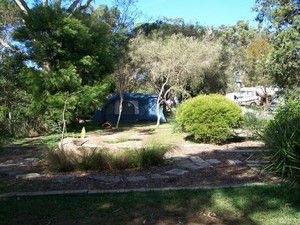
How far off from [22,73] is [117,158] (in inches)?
382

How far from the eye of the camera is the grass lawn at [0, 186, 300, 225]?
3.75 metres

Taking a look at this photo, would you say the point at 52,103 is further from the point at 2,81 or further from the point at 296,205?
the point at 296,205


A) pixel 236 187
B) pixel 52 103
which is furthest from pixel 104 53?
pixel 236 187

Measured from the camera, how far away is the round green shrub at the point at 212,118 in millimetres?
9672

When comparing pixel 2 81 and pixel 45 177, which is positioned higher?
pixel 2 81

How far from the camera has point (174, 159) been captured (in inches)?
292

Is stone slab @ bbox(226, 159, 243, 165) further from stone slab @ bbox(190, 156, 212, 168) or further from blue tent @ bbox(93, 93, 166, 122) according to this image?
blue tent @ bbox(93, 93, 166, 122)

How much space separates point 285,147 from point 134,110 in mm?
19926

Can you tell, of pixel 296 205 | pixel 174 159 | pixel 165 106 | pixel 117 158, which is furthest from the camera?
pixel 165 106

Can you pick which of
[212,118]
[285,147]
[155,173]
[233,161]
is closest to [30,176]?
[155,173]

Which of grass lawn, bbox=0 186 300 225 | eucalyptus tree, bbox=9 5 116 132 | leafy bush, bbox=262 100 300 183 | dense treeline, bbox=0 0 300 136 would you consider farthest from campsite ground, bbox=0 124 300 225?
eucalyptus tree, bbox=9 5 116 132

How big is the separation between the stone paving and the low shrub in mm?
401

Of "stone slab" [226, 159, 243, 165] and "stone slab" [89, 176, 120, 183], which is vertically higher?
"stone slab" [89, 176, 120, 183]

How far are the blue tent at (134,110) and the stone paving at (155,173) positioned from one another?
15.2 m
